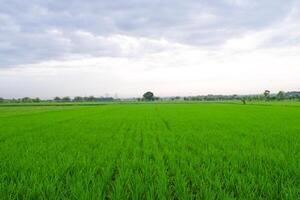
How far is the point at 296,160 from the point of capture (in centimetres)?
451

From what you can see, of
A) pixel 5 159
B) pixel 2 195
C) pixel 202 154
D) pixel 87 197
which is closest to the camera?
pixel 87 197

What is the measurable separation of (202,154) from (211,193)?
2434mm

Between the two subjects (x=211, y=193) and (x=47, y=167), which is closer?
(x=211, y=193)

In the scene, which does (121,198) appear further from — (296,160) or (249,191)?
(296,160)

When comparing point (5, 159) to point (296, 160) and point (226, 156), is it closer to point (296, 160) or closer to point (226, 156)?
point (226, 156)

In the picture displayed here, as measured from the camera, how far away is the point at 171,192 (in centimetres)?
313

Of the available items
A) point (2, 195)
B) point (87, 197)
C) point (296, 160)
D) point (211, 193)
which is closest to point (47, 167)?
point (2, 195)

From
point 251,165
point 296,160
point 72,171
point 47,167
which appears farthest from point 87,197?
point 296,160

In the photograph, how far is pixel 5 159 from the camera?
495cm

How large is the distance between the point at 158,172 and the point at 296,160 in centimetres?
279

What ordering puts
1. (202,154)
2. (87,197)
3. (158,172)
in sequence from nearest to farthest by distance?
1. (87,197)
2. (158,172)
3. (202,154)

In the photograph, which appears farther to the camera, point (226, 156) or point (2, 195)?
A: point (226, 156)

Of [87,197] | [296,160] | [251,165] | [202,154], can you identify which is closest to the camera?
[87,197]

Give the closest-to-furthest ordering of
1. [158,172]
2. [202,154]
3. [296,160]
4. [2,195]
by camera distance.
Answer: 1. [2,195]
2. [158,172]
3. [296,160]
4. [202,154]
